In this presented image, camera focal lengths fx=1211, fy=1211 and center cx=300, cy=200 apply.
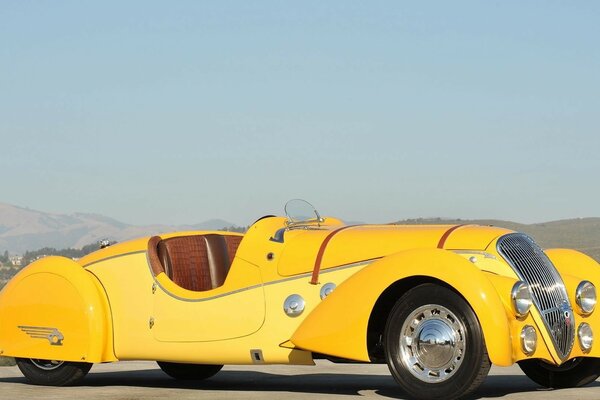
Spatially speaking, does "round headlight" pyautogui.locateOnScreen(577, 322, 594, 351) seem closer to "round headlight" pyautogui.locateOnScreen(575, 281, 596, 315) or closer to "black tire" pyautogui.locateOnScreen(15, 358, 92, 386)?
"round headlight" pyautogui.locateOnScreen(575, 281, 596, 315)

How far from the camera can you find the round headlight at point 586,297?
10.6 metres

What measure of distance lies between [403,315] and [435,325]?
0.29 metres

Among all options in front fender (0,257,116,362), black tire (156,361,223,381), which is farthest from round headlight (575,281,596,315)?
front fender (0,257,116,362)

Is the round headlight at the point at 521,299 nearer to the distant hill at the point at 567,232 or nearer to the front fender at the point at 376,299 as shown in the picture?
the front fender at the point at 376,299

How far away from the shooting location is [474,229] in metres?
10.4

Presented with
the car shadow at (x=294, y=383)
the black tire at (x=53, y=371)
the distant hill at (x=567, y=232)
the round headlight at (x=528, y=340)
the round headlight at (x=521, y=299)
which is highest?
the round headlight at (x=521, y=299)

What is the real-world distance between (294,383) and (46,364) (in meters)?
2.52


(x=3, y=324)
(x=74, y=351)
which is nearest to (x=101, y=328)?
(x=74, y=351)

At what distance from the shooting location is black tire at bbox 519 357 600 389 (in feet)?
36.5

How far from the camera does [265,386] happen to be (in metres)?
11.8

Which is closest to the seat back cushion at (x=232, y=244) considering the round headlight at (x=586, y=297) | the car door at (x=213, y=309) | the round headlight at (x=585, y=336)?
the car door at (x=213, y=309)

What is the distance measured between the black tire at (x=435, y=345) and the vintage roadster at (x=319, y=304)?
11 mm

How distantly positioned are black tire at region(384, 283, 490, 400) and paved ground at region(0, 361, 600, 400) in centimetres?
56

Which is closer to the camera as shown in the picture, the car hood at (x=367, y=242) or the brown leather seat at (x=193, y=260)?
the car hood at (x=367, y=242)
